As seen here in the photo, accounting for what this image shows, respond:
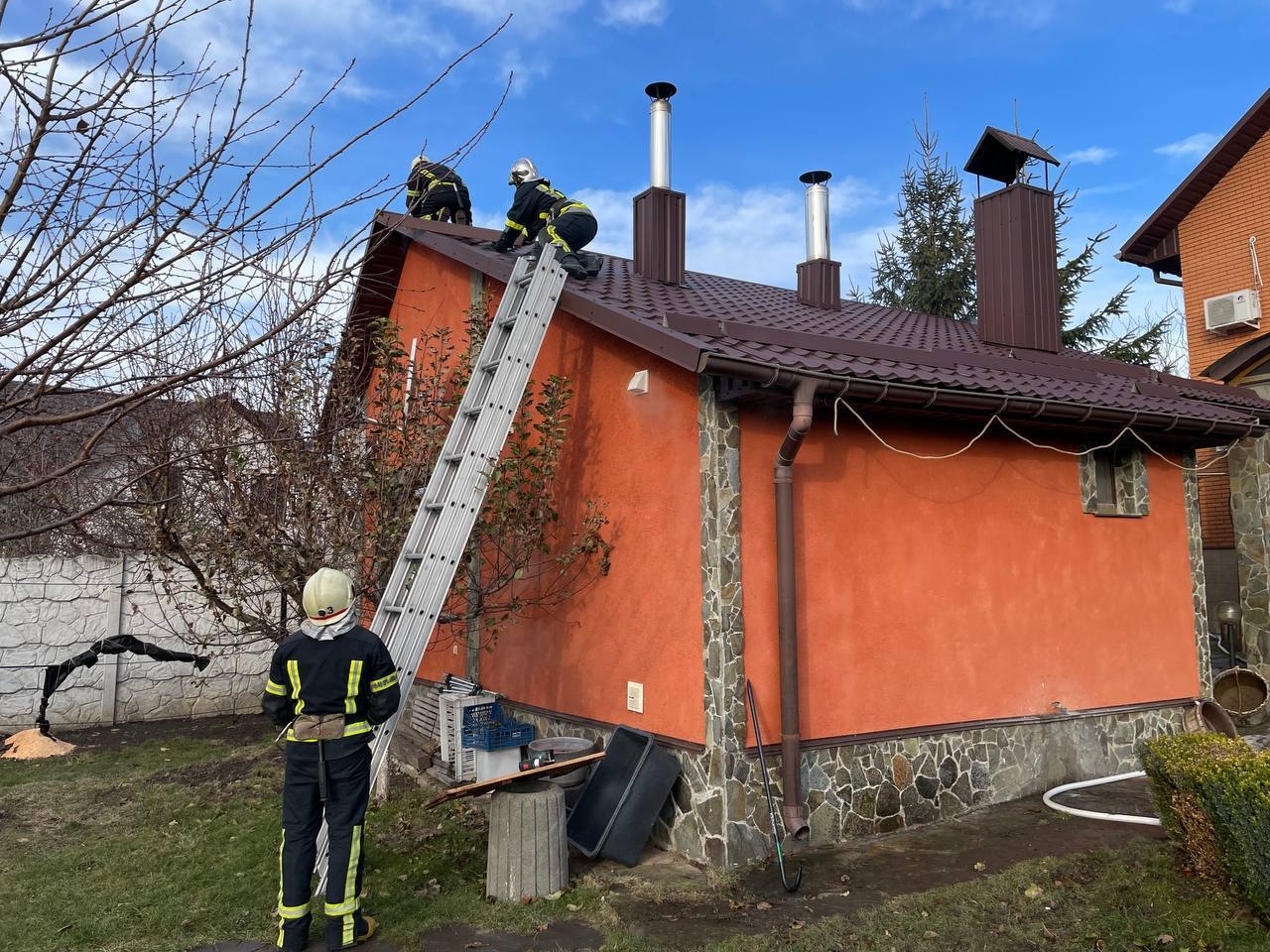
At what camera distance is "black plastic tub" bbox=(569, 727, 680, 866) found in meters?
6.12

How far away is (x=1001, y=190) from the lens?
10.8m

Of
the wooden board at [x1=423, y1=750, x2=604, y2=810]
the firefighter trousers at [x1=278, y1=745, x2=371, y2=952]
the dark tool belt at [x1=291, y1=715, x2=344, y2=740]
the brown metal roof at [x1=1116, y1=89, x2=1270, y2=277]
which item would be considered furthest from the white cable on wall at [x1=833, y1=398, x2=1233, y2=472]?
the brown metal roof at [x1=1116, y1=89, x2=1270, y2=277]

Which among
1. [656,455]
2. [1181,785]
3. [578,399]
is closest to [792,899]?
[1181,785]

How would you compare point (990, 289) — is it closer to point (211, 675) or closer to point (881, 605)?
point (881, 605)

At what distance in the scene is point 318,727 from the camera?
4.92m

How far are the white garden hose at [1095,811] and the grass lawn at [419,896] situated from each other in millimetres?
492

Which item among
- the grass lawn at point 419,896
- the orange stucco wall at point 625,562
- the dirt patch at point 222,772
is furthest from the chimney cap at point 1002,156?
the dirt patch at point 222,772

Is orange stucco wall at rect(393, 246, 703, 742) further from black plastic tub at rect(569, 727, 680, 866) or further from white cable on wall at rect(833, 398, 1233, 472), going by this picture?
white cable on wall at rect(833, 398, 1233, 472)

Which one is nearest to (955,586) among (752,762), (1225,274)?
(752,762)

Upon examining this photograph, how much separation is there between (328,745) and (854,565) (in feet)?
13.2

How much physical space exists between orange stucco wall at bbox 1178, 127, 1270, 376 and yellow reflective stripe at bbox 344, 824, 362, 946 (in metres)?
16.1

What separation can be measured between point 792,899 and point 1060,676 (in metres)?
3.84

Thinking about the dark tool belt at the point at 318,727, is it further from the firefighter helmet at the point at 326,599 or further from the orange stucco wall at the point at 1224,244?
the orange stucco wall at the point at 1224,244

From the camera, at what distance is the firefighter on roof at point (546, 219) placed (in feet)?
27.0
